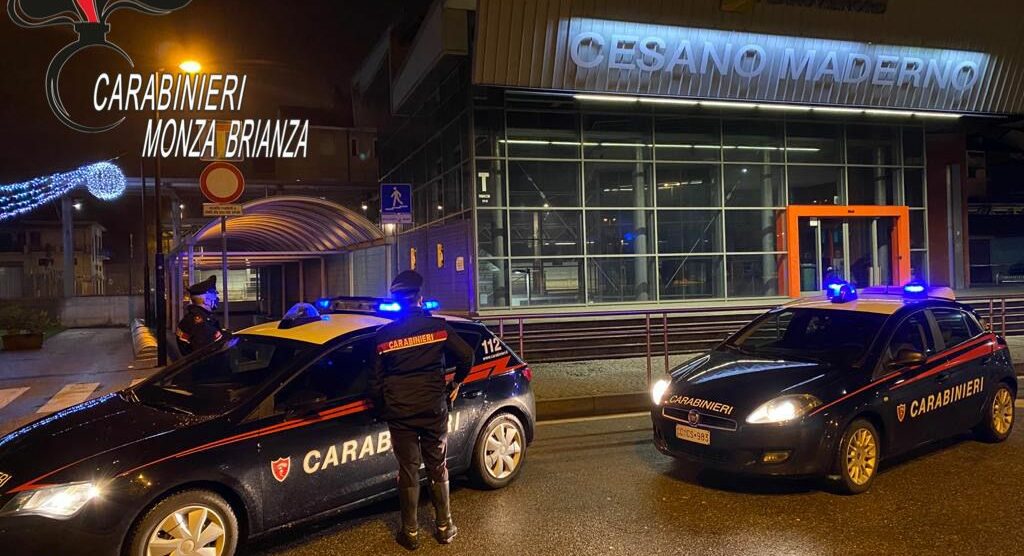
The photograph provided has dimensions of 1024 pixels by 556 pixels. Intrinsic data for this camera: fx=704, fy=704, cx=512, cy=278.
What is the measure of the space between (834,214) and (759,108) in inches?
128

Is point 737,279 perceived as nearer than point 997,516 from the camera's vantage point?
No

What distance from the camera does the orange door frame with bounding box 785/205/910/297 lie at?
16.2m

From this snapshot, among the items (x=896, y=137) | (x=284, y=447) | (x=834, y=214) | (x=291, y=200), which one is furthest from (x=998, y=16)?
(x=284, y=447)

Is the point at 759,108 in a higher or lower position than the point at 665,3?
lower

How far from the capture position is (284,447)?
4.14m

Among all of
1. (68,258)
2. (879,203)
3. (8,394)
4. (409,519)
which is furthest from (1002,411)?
(68,258)

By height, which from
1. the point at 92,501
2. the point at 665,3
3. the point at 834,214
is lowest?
the point at 92,501

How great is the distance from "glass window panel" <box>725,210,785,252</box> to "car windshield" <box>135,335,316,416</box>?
12.8 m

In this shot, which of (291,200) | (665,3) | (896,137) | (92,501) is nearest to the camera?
(92,501)

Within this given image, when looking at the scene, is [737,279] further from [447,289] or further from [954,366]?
[954,366]

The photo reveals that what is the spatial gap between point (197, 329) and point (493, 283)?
8.19 metres

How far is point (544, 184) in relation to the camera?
15055 mm

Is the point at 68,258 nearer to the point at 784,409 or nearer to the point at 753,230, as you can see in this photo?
the point at 753,230

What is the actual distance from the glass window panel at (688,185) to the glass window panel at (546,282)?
8.51 feet
